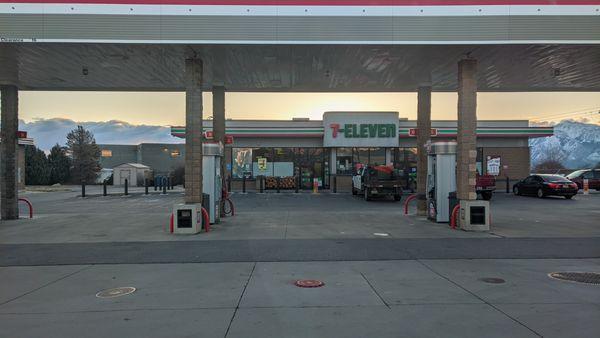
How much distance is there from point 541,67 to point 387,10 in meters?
6.19

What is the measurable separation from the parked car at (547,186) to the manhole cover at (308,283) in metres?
23.8

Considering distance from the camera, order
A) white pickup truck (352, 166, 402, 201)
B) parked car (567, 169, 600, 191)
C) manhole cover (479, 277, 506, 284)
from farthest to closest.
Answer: parked car (567, 169, 600, 191)
white pickup truck (352, 166, 402, 201)
manhole cover (479, 277, 506, 284)

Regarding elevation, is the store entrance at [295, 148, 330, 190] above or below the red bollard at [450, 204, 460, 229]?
above

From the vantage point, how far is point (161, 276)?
8.02 metres

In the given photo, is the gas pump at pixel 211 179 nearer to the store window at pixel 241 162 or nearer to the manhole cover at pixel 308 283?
the manhole cover at pixel 308 283

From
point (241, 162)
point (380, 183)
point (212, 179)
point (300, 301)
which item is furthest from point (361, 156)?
point (300, 301)

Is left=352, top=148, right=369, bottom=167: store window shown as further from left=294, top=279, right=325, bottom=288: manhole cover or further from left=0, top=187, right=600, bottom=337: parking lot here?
left=294, top=279, right=325, bottom=288: manhole cover

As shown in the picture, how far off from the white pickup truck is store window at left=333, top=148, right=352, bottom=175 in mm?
8910

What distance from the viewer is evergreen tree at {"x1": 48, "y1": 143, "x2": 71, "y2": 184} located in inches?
2069

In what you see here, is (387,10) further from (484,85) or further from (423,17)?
(484,85)

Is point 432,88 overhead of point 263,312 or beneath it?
overhead

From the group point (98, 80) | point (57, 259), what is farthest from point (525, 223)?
point (98, 80)

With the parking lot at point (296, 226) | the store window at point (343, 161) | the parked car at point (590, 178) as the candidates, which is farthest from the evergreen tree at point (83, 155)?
the parked car at point (590, 178)

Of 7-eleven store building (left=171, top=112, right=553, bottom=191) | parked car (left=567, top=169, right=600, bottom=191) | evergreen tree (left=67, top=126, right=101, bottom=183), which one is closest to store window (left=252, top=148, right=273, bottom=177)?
7-eleven store building (left=171, top=112, right=553, bottom=191)
